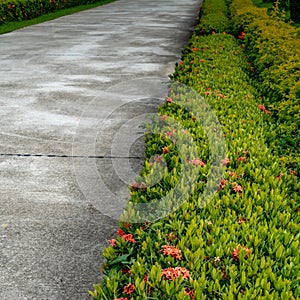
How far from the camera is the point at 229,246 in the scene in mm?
2283

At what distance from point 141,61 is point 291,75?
4.65 m

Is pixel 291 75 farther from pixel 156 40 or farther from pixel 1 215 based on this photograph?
pixel 156 40

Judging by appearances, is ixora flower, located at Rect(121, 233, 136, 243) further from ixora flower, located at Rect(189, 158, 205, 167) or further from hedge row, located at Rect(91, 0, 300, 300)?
ixora flower, located at Rect(189, 158, 205, 167)

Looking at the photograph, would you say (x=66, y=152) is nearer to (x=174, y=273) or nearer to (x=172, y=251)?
(x=172, y=251)

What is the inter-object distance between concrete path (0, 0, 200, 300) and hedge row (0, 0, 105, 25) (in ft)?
20.1

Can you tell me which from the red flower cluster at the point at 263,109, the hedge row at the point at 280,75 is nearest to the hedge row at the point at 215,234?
the hedge row at the point at 280,75

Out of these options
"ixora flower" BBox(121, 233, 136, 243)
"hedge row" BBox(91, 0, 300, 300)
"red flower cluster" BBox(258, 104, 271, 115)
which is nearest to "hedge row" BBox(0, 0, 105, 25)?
"red flower cluster" BBox(258, 104, 271, 115)

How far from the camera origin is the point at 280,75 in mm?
6145

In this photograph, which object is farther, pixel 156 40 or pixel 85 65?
pixel 156 40

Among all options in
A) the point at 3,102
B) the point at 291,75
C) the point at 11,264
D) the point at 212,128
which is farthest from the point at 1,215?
the point at 291,75

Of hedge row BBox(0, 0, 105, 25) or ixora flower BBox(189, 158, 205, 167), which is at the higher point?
hedge row BBox(0, 0, 105, 25)

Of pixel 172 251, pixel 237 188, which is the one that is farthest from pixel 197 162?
pixel 172 251

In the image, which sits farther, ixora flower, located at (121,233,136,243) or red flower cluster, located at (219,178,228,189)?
red flower cluster, located at (219,178,228,189)

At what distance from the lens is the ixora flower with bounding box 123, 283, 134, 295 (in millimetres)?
2035
